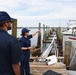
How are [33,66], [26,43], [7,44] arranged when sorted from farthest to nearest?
[33,66], [26,43], [7,44]

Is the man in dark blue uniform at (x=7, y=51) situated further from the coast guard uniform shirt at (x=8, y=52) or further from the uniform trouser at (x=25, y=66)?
the uniform trouser at (x=25, y=66)

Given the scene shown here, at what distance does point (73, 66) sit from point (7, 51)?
718 centimetres

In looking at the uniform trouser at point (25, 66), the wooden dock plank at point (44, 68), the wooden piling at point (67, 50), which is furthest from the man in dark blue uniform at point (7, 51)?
the wooden piling at point (67, 50)

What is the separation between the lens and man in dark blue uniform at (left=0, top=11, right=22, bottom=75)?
9.87ft

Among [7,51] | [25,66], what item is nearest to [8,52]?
[7,51]

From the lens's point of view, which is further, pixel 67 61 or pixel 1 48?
pixel 67 61

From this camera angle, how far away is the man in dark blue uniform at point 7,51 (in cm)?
301

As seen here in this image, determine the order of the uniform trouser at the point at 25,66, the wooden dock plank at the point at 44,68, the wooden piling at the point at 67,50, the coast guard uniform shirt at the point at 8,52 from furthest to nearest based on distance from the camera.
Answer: the wooden piling at the point at 67,50 < the wooden dock plank at the point at 44,68 < the uniform trouser at the point at 25,66 < the coast guard uniform shirt at the point at 8,52

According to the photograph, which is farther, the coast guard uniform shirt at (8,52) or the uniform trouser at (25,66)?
the uniform trouser at (25,66)

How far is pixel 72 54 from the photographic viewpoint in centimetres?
971

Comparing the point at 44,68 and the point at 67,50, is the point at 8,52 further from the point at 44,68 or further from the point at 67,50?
the point at 67,50

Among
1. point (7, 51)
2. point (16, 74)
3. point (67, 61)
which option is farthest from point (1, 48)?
point (67, 61)

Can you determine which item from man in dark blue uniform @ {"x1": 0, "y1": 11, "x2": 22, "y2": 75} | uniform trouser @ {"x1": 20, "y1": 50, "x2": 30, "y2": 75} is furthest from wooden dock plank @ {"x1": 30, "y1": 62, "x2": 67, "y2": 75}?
man in dark blue uniform @ {"x1": 0, "y1": 11, "x2": 22, "y2": 75}

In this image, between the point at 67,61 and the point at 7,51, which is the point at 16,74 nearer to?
the point at 7,51
